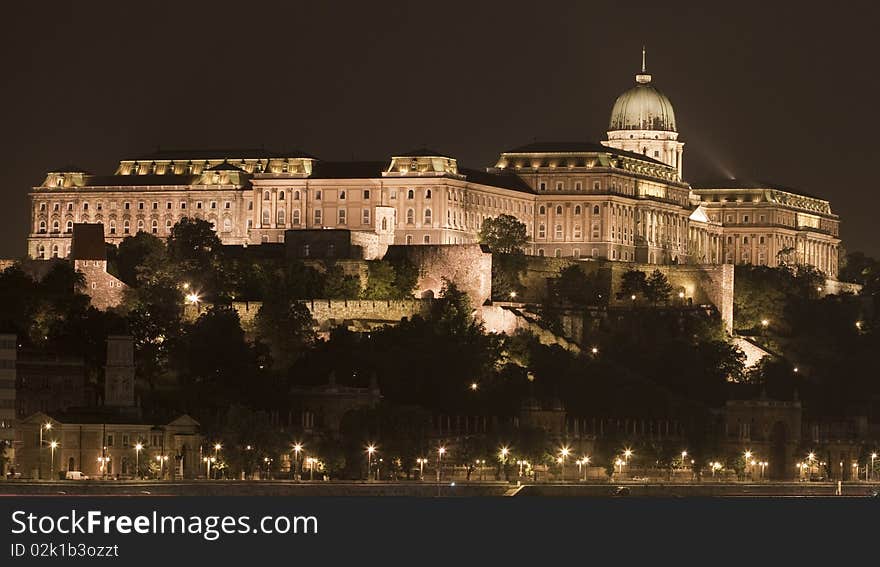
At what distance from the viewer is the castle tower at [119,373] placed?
17862 centimetres

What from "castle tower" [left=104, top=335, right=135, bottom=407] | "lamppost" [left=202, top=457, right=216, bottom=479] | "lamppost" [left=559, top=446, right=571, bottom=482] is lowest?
"lamppost" [left=202, top=457, right=216, bottom=479]

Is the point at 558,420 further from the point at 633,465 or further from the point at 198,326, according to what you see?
the point at 198,326

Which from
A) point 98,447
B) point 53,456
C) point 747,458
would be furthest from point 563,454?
point 53,456

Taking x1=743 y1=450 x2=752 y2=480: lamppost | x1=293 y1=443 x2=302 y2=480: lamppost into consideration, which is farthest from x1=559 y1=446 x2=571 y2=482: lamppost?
x1=293 y1=443 x2=302 y2=480: lamppost

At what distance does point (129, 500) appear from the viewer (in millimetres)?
167750

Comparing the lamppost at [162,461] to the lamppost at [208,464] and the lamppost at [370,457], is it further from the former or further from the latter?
the lamppost at [370,457]

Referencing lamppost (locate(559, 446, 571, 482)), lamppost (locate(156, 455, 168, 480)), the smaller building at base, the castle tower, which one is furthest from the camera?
lamppost (locate(559, 446, 571, 482))

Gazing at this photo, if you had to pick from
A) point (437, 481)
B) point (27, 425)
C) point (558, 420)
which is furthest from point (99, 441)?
point (558, 420)

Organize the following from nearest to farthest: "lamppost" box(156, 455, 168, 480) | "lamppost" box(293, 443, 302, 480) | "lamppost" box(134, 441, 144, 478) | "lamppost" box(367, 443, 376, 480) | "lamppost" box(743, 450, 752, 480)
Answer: "lamppost" box(134, 441, 144, 478), "lamppost" box(156, 455, 168, 480), "lamppost" box(367, 443, 376, 480), "lamppost" box(293, 443, 302, 480), "lamppost" box(743, 450, 752, 480)

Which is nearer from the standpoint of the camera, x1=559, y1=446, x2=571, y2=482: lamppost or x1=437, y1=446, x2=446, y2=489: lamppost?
x1=437, y1=446, x2=446, y2=489: lamppost

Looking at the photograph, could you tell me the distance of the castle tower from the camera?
586 feet

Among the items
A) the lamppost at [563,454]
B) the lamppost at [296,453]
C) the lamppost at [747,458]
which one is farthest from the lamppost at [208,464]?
the lamppost at [747,458]

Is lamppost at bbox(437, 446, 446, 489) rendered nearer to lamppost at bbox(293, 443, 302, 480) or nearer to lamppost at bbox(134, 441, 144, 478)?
lamppost at bbox(293, 443, 302, 480)

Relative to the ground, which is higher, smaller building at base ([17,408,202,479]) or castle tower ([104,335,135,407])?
castle tower ([104,335,135,407])
